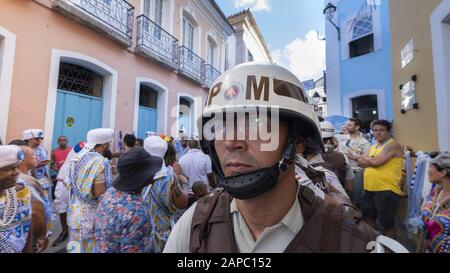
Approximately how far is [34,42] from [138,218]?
5027 millimetres

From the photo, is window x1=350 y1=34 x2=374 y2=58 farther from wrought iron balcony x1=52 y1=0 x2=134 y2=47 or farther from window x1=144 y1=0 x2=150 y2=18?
wrought iron balcony x1=52 y1=0 x2=134 y2=47

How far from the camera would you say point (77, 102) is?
241 inches

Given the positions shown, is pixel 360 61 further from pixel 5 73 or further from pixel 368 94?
pixel 5 73

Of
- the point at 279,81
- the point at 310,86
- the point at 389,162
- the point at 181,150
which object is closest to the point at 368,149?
the point at 389,162

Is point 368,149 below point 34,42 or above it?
below

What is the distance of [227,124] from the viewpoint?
125cm

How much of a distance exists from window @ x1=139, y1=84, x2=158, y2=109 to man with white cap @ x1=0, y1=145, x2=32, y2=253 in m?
6.80

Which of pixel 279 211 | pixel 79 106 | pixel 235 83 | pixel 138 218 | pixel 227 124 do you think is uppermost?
pixel 79 106

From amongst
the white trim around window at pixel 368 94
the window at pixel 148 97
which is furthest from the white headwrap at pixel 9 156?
the white trim around window at pixel 368 94

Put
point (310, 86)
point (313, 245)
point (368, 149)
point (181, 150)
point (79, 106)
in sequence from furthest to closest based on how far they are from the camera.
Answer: point (310, 86) → point (181, 150) → point (79, 106) → point (368, 149) → point (313, 245)

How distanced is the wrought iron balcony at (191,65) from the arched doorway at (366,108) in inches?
254

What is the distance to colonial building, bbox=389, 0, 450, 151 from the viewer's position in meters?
3.12

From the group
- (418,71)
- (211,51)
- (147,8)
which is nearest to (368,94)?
(418,71)

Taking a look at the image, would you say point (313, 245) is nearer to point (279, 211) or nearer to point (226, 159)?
point (279, 211)
